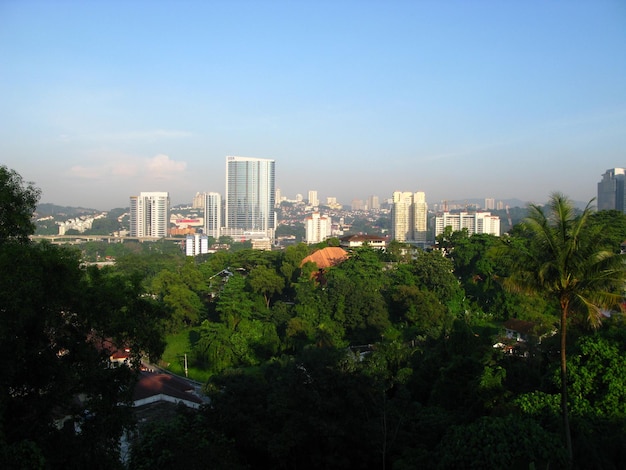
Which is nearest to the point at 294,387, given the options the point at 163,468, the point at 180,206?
the point at 163,468

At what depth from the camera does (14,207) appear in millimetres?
4715

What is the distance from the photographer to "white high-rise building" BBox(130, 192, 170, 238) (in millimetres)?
78812

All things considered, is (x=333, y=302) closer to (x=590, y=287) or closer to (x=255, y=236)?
(x=590, y=287)

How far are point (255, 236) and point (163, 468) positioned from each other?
2892 inches

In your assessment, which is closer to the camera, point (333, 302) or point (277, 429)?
point (277, 429)

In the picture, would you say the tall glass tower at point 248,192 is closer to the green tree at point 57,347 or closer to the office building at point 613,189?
the office building at point 613,189

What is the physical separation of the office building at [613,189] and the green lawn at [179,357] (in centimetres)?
5259

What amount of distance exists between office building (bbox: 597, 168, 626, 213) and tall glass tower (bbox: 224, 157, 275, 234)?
4455 cm

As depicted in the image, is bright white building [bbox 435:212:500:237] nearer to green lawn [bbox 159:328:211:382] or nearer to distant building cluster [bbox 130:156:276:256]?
distant building cluster [bbox 130:156:276:256]

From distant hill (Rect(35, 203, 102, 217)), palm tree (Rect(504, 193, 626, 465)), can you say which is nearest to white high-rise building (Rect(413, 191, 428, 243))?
palm tree (Rect(504, 193, 626, 465))

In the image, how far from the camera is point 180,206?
144m

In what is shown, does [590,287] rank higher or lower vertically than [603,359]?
higher

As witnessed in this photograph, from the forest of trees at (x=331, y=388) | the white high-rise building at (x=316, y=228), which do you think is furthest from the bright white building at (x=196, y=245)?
the forest of trees at (x=331, y=388)

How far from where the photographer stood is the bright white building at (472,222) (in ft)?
206
